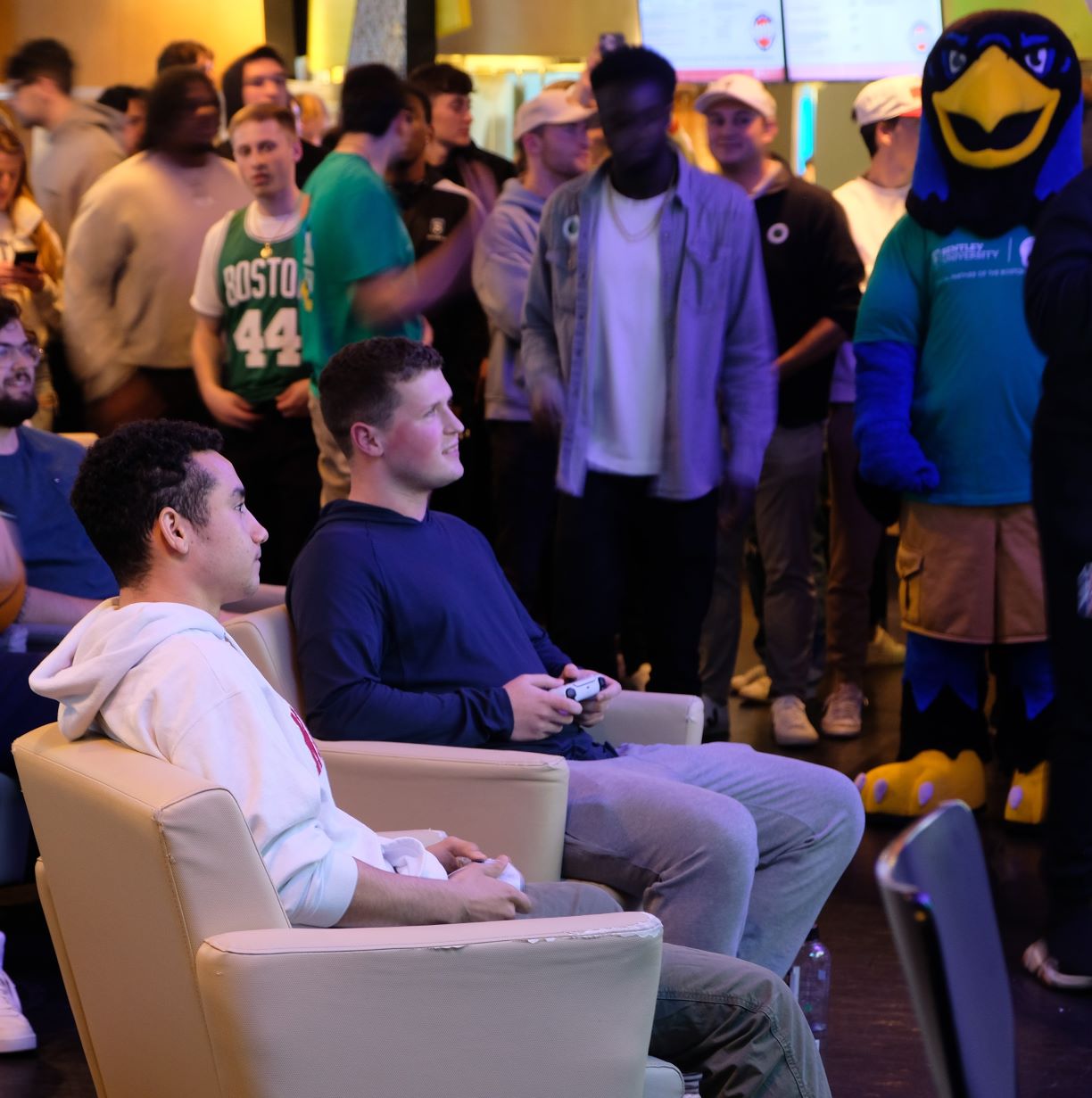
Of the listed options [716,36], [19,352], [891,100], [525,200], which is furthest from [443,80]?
[19,352]

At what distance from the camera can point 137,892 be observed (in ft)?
5.92

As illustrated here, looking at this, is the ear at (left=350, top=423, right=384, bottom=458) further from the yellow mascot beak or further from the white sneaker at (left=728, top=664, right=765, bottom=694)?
the white sneaker at (left=728, top=664, right=765, bottom=694)

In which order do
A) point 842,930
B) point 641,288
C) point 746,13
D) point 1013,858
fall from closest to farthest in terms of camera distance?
point 842,930 < point 1013,858 < point 641,288 < point 746,13

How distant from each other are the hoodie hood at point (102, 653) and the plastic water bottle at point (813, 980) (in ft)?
4.94

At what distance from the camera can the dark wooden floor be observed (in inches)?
108

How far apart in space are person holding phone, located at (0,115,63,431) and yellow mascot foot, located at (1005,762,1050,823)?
2930 millimetres

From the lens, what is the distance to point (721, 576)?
505 centimetres

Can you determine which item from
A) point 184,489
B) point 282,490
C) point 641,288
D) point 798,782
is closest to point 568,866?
point 798,782

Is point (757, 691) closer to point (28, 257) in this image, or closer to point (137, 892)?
point (28, 257)

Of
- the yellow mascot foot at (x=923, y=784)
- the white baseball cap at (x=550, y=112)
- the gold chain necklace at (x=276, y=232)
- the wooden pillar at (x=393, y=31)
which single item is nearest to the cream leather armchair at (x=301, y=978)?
the yellow mascot foot at (x=923, y=784)

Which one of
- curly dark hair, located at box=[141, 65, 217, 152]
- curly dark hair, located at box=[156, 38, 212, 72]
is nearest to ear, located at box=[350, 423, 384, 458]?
curly dark hair, located at box=[141, 65, 217, 152]

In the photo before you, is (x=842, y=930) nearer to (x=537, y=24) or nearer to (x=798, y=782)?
(x=798, y=782)

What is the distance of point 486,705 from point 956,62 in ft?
7.14

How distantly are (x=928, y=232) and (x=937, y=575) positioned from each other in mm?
845
